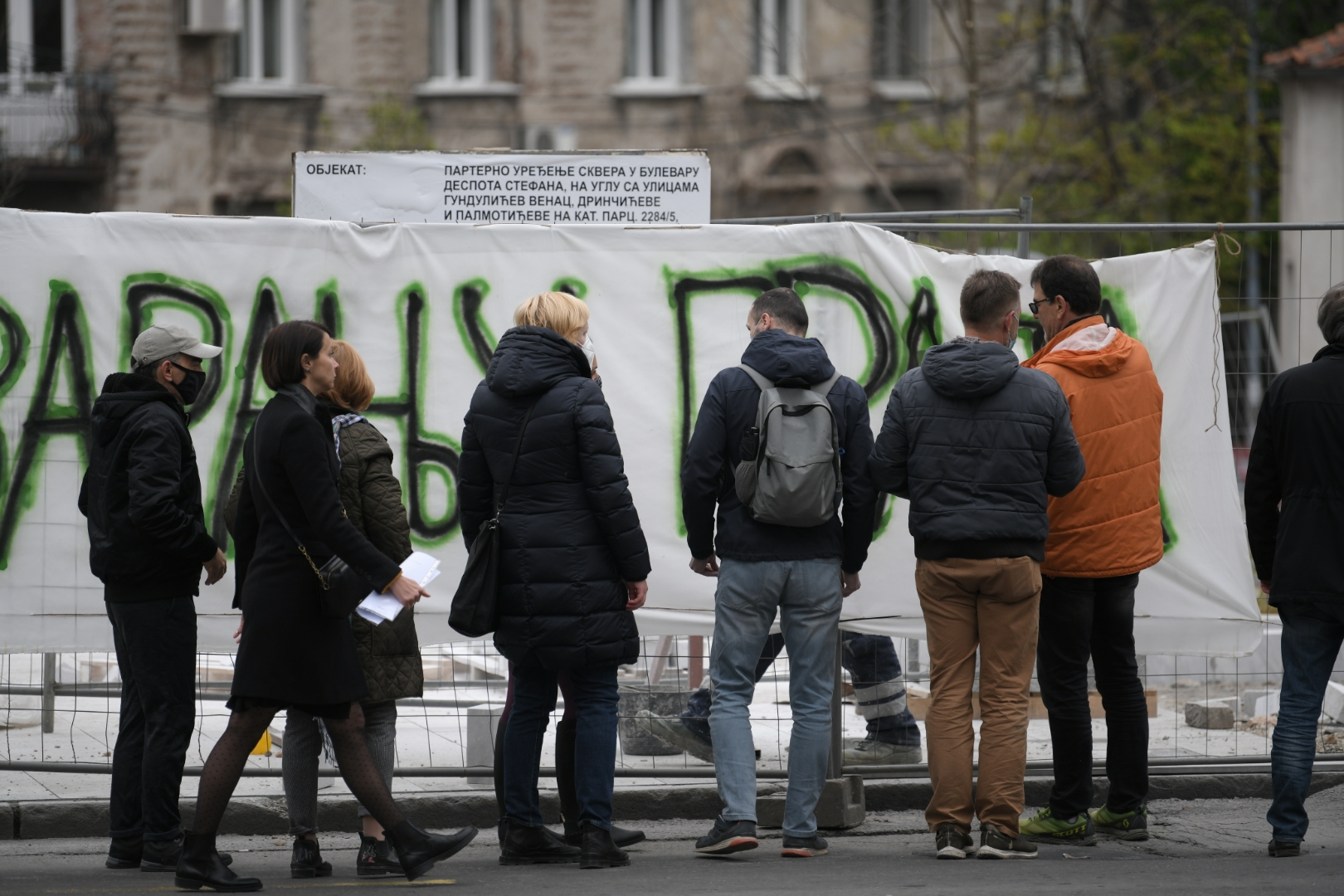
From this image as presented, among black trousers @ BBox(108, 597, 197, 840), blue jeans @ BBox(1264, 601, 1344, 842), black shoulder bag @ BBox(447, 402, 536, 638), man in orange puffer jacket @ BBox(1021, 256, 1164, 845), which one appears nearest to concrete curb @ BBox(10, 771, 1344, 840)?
black trousers @ BBox(108, 597, 197, 840)

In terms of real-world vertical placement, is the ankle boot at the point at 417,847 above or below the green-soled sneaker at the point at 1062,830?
above

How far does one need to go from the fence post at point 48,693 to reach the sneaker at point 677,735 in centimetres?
244

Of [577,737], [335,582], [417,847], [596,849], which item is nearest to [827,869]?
[596,849]

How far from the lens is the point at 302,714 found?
4.93m

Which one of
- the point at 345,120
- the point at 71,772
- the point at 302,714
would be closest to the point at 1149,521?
the point at 302,714

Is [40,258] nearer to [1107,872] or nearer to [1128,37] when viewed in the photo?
[1107,872]

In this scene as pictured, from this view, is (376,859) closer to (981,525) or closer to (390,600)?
(390,600)

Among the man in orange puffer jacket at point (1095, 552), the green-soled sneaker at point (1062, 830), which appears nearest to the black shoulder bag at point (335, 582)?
the man in orange puffer jacket at point (1095, 552)

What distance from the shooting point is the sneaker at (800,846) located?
17.1 feet

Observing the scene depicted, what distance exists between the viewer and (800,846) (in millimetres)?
5223

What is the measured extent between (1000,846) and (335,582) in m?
2.26

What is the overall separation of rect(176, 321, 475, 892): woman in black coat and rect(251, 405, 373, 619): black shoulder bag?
10 millimetres

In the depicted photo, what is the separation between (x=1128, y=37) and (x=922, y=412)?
16.2 m

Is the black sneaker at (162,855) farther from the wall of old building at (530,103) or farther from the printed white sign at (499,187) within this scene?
the wall of old building at (530,103)
